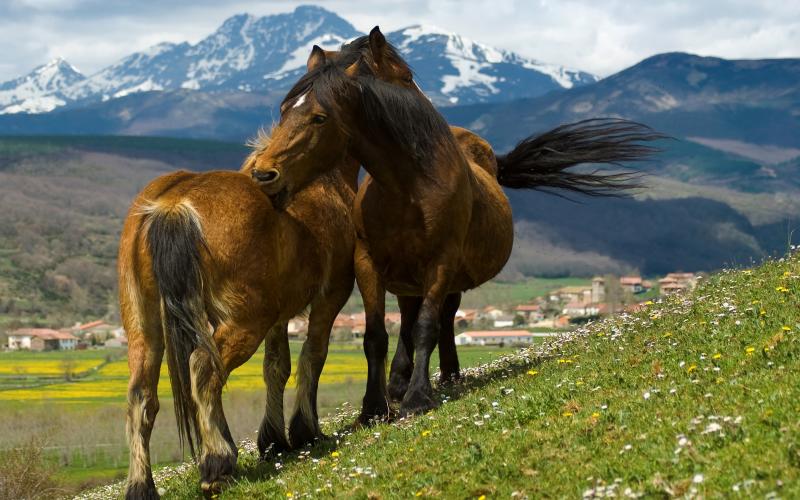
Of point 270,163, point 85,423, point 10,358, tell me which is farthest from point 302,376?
point 10,358

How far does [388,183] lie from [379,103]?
40.6 inches

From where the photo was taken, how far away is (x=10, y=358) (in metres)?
165

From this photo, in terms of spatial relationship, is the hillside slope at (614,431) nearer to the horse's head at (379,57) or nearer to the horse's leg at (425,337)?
the horse's leg at (425,337)

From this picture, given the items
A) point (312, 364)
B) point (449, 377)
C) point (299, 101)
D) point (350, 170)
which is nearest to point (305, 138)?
point (299, 101)

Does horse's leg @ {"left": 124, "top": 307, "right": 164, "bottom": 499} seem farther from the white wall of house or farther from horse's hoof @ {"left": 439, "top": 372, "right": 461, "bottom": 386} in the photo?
the white wall of house

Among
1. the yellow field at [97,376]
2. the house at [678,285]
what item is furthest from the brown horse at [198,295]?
the yellow field at [97,376]

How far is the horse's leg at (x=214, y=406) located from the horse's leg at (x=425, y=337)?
287 cm

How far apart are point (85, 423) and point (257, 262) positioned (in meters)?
91.8

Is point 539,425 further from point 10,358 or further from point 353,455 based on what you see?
point 10,358

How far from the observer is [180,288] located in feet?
33.9

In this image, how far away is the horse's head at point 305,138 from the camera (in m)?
11.4

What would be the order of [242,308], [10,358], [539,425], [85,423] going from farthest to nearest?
[10,358] → [85,423] → [242,308] → [539,425]

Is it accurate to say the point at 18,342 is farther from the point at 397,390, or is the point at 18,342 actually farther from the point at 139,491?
the point at 139,491

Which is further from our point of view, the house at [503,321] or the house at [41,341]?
the house at [41,341]
